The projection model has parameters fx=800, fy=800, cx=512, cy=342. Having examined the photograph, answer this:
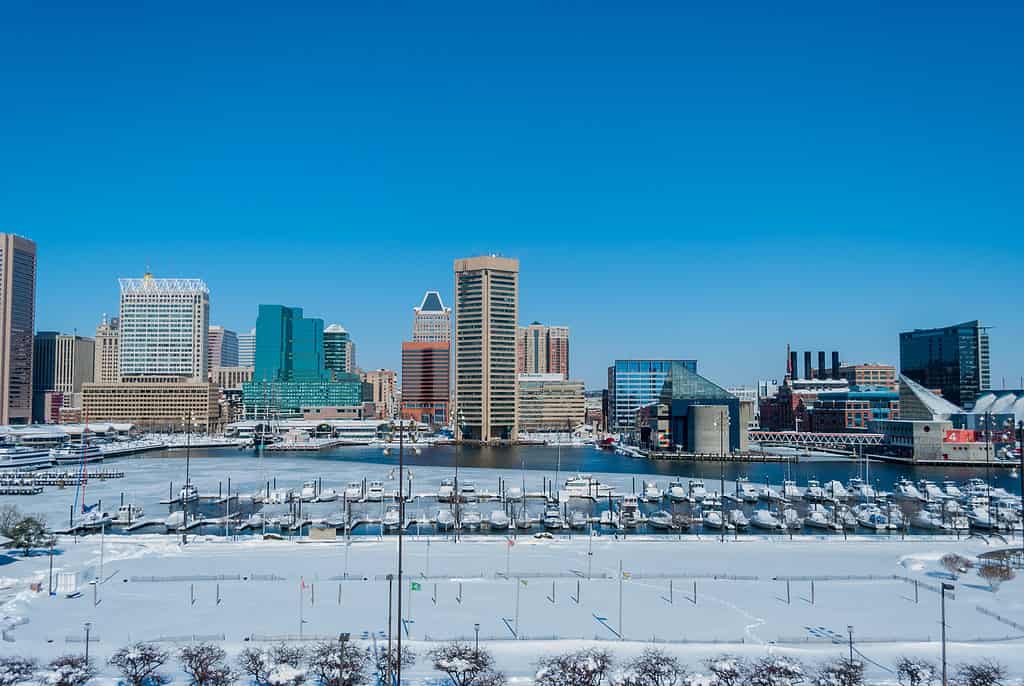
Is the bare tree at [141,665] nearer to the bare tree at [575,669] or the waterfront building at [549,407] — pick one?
the bare tree at [575,669]

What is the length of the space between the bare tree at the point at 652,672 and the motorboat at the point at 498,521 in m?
24.7

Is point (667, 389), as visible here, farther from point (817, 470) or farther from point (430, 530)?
point (430, 530)

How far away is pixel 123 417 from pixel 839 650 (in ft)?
469

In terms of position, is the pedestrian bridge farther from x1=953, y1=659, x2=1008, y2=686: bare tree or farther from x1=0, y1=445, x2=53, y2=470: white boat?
x1=0, y1=445, x2=53, y2=470: white boat

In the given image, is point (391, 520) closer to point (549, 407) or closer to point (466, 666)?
point (466, 666)

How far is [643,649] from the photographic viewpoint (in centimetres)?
2033

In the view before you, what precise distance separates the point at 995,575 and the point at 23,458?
8405cm

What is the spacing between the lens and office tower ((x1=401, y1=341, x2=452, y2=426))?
18175 cm

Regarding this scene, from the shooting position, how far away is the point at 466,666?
17.9 metres

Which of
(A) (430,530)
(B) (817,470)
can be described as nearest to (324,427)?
(B) (817,470)

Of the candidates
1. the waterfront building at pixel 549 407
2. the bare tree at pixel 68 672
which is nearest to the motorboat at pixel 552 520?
the bare tree at pixel 68 672

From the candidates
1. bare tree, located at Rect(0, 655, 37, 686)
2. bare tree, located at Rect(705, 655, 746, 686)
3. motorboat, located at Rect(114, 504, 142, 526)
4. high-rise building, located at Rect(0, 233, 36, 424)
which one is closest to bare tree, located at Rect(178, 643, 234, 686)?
bare tree, located at Rect(0, 655, 37, 686)

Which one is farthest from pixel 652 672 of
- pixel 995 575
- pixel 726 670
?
pixel 995 575

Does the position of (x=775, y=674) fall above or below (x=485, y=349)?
below
